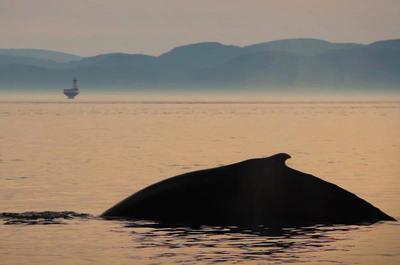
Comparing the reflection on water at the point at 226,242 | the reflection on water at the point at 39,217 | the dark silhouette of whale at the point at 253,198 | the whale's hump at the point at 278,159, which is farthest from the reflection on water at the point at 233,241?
the reflection on water at the point at 39,217

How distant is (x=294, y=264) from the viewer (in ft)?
71.3

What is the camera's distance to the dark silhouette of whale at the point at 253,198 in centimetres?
2586

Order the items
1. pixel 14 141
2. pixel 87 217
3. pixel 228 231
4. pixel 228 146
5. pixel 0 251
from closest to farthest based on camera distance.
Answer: pixel 0 251, pixel 228 231, pixel 87 217, pixel 228 146, pixel 14 141

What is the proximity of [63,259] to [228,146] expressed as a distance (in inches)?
2091

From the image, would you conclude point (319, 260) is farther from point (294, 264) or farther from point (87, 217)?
point (87, 217)

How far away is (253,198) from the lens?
85.0ft

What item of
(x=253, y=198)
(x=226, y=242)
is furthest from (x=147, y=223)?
(x=226, y=242)

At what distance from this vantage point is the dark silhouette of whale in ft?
84.8

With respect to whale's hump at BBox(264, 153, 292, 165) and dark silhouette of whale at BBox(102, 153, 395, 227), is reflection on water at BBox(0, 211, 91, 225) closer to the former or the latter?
dark silhouette of whale at BBox(102, 153, 395, 227)

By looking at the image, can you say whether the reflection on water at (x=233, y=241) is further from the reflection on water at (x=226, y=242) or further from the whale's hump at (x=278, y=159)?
the whale's hump at (x=278, y=159)

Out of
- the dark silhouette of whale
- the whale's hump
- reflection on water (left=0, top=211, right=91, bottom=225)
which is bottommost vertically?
reflection on water (left=0, top=211, right=91, bottom=225)

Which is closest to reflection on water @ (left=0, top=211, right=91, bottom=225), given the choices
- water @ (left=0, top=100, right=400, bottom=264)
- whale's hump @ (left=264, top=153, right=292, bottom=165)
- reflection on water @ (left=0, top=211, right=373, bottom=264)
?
water @ (left=0, top=100, right=400, bottom=264)

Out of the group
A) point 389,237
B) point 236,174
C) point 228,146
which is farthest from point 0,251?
point 228,146

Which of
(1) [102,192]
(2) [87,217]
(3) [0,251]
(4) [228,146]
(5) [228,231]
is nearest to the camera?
(3) [0,251]
